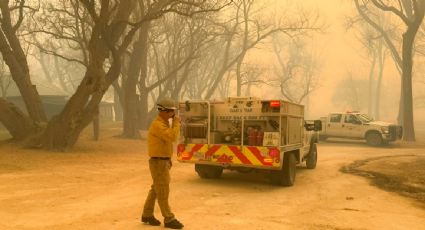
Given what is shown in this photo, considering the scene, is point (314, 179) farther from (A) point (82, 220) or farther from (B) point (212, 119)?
(A) point (82, 220)

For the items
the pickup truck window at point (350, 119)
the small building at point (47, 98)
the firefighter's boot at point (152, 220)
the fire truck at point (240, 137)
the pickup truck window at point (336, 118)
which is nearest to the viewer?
the firefighter's boot at point (152, 220)

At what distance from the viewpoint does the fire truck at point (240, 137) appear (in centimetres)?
1048

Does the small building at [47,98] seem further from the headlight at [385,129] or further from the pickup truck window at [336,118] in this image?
the headlight at [385,129]

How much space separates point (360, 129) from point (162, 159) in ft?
71.1

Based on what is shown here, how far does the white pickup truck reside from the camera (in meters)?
25.7

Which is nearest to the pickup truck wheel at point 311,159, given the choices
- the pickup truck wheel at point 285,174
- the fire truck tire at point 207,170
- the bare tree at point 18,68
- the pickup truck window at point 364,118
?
the pickup truck wheel at point 285,174

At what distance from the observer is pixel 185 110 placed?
11.6 m

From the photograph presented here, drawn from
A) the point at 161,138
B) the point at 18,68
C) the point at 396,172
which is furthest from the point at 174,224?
the point at 18,68

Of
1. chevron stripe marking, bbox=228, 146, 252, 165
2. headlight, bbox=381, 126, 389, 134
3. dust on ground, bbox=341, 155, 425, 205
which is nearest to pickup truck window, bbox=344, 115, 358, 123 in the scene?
headlight, bbox=381, 126, 389, 134

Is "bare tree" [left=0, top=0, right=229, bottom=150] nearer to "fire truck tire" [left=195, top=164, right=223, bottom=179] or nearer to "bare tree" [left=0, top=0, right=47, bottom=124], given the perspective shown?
"bare tree" [left=0, top=0, right=47, bottom=124]

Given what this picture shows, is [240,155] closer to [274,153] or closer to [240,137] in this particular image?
[240,137]

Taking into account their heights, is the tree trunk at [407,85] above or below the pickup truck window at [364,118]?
above

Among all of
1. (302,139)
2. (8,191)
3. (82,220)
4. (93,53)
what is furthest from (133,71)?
(82,220)

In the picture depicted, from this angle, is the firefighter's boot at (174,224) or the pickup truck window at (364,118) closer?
the firefighter's boot at (174,224)
